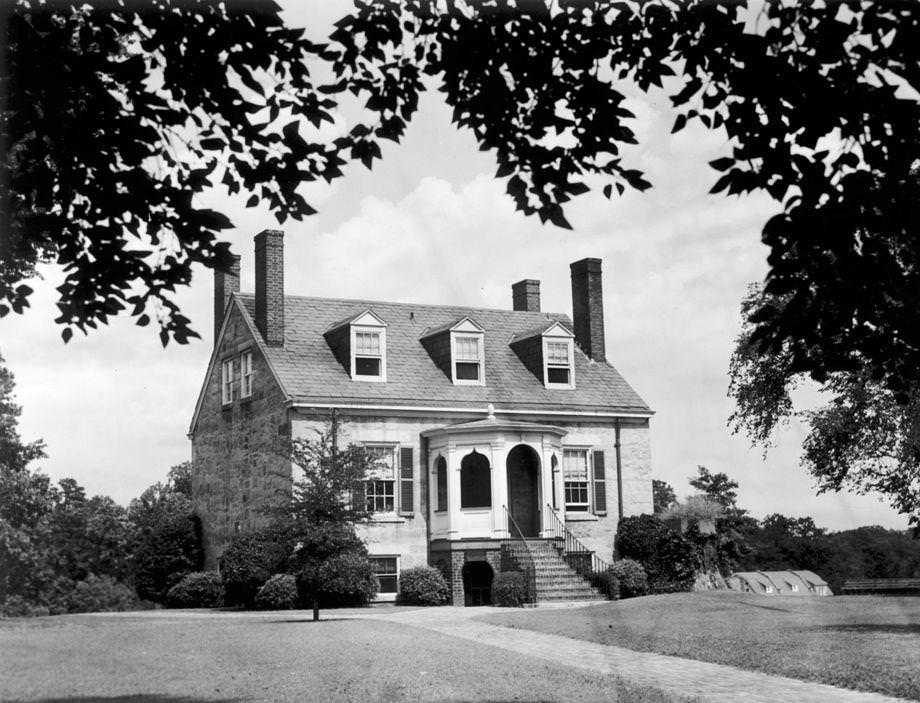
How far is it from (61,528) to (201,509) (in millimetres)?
26664

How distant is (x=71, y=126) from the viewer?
376 inches

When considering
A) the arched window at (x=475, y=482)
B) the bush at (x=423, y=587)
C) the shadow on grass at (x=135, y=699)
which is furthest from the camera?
the arched window at (x=475, y=482)

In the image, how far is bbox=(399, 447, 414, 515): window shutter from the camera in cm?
3169

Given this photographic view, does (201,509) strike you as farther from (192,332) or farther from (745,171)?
(745,171)

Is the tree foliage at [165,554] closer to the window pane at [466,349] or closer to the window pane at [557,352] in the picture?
the window pane at [466,349]

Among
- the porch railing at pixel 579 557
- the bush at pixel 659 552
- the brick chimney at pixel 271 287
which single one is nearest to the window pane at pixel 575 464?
the bush at pixel 659 552

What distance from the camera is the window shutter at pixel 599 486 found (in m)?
34.1

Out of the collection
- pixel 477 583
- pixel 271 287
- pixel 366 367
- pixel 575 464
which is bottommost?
pixel 477 583

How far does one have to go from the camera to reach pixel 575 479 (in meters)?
34.0

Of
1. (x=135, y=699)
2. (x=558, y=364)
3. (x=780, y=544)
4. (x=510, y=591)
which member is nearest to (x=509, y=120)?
(x=135, y=699)

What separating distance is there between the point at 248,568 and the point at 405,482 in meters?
5.12

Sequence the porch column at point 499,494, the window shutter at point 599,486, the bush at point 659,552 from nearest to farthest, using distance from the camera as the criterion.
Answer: the bush at point 659,552 → the porch column at point 499,494 → the window shutter at point 599,486

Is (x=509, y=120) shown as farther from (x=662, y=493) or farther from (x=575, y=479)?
(x=662, y=493)

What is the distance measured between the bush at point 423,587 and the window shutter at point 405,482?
206 centimetres
